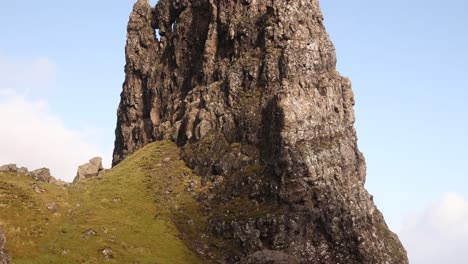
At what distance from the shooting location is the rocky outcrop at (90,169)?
153 meters

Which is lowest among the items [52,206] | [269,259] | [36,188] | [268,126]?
[269,259]

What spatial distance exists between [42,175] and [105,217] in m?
23.8

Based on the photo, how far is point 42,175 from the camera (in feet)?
402

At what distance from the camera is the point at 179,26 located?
166500mm

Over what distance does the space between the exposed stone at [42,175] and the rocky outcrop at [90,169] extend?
25138mm

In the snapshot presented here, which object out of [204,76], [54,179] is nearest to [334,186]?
[204,76]

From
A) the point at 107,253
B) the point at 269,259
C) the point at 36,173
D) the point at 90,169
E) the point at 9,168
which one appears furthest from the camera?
the point at 90,169

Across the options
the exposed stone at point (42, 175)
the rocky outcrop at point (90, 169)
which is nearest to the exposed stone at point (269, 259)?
the exposed stone at point (42, 175)

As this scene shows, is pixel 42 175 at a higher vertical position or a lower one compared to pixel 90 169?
lower

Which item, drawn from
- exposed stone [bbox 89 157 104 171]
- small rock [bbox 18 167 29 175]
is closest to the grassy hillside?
small rock [bbox 18 167 29 175]

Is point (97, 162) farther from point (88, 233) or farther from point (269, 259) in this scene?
point (269, 259)

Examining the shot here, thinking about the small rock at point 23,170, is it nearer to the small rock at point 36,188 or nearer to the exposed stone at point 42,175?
the exposed stone at point 42,175

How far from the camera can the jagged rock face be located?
110938mm

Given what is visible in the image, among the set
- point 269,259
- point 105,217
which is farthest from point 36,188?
point 269,259
